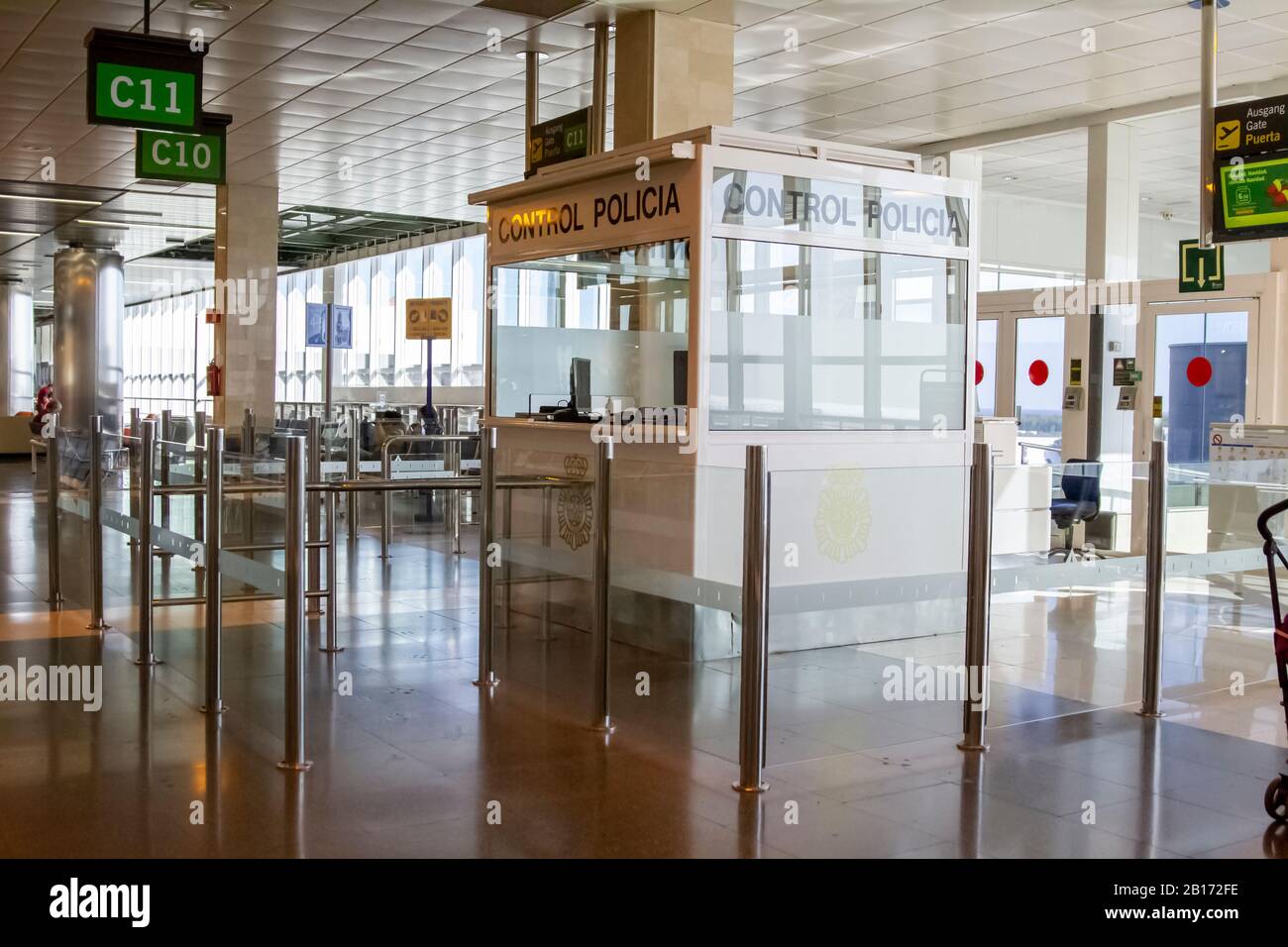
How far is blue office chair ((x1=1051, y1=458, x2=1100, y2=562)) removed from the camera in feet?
22.5

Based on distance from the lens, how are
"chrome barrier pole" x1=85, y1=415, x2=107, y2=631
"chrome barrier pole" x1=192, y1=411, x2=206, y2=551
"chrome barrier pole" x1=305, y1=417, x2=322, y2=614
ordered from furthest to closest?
1. "chrome barrier pole" x1=305, y1=417, x2=322, y2=614
2. "chrome barrier pole" x1=85, y1=415, x2=107, y2=631
3. "chrome barrier pole" x1=192, y1=411, x2=206, y2=551

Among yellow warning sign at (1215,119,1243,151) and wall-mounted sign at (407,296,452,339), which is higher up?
yellow warning sign at (1215,119,1243,151)

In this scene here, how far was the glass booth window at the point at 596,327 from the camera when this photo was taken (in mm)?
6566

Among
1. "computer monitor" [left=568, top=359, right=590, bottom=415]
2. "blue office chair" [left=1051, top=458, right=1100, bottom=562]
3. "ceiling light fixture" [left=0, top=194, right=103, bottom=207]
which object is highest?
"ceiling light fixture" [left=0, top=194, right=103, bottom=207]

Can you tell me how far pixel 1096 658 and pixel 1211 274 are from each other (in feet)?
17.8

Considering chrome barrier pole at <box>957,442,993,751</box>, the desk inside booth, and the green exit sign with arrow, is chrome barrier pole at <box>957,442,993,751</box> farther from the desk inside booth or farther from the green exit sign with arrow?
the green exit sign with arrow

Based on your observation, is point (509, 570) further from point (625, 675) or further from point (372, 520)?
point (372, 520)

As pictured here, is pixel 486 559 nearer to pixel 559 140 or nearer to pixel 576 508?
pixel 576 508

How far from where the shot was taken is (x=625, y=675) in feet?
17.3

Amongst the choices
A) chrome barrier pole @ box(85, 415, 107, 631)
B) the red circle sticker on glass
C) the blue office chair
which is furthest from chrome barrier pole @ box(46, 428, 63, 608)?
the red circle sticker on glass

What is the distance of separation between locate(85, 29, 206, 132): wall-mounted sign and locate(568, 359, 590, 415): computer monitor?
269 centimetres
